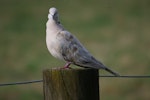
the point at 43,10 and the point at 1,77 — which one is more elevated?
the point at 43,10

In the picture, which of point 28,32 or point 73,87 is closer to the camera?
point 73,87

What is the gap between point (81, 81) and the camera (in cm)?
639

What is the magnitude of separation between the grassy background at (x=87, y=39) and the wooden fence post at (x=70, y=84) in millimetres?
9568

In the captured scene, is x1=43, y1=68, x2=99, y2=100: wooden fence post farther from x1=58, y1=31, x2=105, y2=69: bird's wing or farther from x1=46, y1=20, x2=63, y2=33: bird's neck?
x1=46, y1=20, x2=63, y2=33: bird's neck

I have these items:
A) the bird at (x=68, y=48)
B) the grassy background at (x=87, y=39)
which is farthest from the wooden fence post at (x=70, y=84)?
the grassy background at (x=87, y=39)

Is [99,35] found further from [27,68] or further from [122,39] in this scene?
[27,68]

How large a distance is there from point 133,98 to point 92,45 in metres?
5.18

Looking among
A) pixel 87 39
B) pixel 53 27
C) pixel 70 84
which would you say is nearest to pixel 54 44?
pixel 53 27

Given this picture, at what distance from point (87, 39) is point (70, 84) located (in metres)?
15.9

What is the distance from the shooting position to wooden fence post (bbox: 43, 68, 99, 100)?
638 centimetres

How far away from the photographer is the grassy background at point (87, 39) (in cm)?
1720

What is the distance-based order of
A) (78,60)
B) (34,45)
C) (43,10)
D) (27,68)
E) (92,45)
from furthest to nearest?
1. (43,10)
2. (34,45)
3. (92,45)
4. (27,68)
5. (78,60)

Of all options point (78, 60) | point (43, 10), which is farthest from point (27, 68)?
point (78, 60)

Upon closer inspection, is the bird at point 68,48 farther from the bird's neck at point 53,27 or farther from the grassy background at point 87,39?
the grassy background at point 87,39
